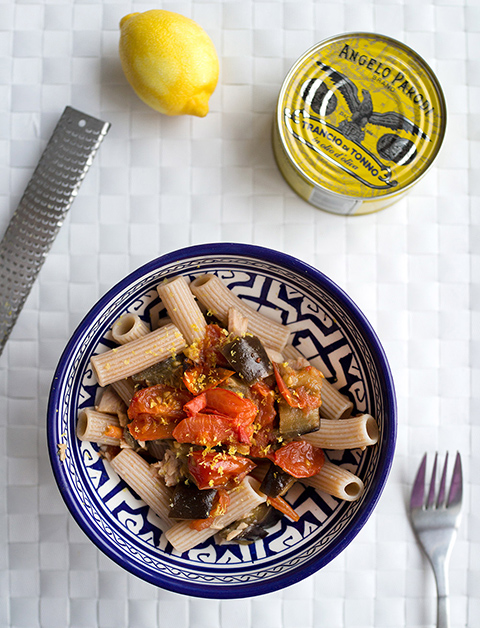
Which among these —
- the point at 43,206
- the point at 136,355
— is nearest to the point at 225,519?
the point at 136,355

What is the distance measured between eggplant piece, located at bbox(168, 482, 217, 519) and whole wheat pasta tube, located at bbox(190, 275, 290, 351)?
527 mm

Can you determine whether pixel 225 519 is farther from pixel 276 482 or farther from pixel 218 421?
pixel 218 421

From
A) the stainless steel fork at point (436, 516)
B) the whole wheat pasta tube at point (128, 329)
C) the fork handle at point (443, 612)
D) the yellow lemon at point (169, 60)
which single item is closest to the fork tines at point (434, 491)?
the stainless steel fork at point (436, 516)

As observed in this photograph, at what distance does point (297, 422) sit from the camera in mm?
1712

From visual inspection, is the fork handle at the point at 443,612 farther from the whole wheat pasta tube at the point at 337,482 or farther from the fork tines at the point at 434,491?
the whole wheat pasta tube at the point at 337,482

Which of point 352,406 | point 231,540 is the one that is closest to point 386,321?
point 352,406

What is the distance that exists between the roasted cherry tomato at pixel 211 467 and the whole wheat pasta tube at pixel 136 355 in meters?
0.33

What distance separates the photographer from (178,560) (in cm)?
174

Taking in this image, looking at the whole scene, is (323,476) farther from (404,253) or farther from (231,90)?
(231,90)

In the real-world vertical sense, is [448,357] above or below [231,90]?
below

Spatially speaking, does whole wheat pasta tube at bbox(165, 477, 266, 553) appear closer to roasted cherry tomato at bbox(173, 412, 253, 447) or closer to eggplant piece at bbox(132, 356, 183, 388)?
roasted cherry tomato at bbox(173, 412, 253, 447)

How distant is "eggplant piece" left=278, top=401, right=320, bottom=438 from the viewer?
5.62 ft

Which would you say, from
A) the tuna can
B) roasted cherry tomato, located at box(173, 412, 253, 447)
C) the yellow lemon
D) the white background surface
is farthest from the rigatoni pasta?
the yellow lemon

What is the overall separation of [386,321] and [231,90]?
1106mm
